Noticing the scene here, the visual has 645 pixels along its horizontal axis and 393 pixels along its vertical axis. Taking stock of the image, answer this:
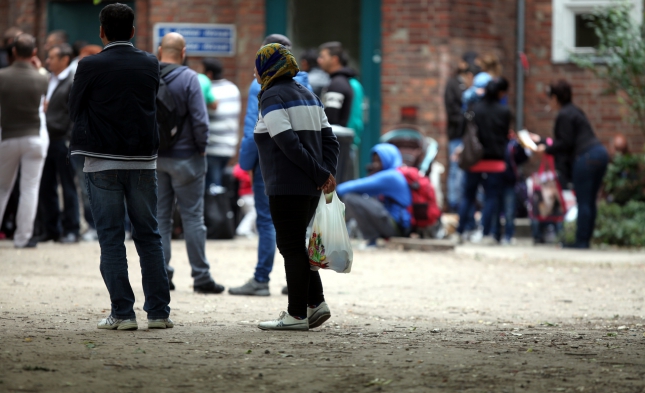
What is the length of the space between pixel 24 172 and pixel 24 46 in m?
1.33

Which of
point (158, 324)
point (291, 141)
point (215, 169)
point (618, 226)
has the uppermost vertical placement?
point (291, 141)

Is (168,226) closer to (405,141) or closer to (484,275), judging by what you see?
(484,275)

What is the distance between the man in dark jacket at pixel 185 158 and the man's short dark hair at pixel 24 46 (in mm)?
3229

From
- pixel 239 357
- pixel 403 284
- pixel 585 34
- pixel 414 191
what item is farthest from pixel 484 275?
pixel 585 34

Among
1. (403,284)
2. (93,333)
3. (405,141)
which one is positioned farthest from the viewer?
(405,141)

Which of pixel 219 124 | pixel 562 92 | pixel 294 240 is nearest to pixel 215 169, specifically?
pixel 219 124

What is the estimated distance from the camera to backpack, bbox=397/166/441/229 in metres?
12.3

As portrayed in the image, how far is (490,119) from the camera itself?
13328 millimetres

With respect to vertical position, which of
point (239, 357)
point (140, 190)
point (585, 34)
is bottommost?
point (239, 357)

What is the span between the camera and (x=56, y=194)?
39.3ft

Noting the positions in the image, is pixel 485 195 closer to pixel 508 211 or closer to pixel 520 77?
pixel 508 211

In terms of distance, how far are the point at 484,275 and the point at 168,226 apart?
3.69 m

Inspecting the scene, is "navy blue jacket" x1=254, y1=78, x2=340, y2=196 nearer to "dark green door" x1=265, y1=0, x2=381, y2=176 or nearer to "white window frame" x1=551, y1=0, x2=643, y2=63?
"dark green door" x1=265, y1=0, x2=381, y2=176

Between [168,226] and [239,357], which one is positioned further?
[168,226]
